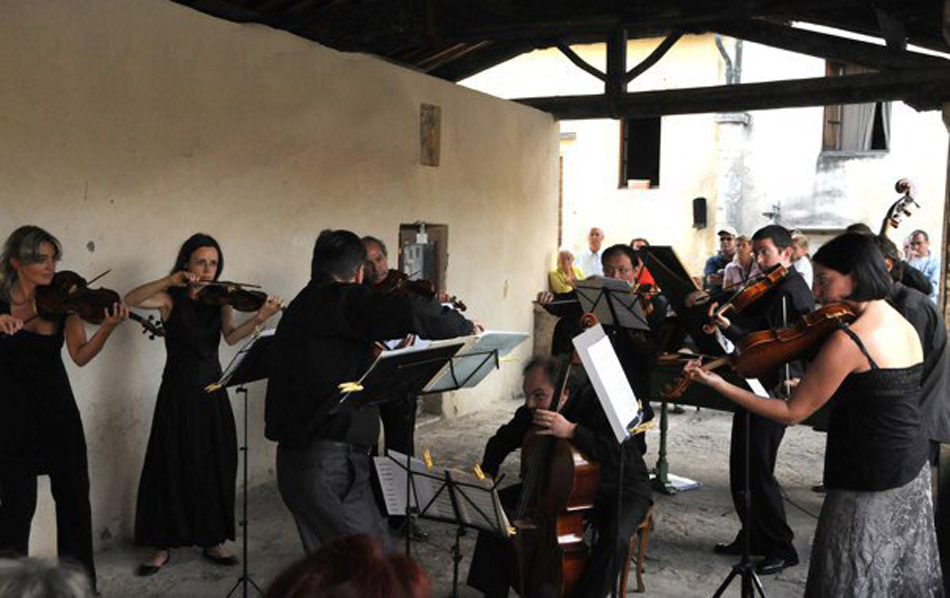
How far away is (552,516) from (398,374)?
0.99m

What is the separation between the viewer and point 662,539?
5.41 m

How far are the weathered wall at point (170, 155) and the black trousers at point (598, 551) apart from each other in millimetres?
2452

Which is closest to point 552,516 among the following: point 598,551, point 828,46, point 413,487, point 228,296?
point 598,551

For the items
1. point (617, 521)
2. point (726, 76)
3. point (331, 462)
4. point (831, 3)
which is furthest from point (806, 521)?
point (726, 76)

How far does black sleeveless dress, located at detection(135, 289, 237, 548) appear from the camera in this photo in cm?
478

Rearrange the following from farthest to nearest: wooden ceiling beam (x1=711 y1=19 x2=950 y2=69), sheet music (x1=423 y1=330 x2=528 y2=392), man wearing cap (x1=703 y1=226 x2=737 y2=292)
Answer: man wearing cap (x1=703 y1=226 x2=737 y2=292), wooden ceiling beam (x1=711 y1=19 x2=950 y2=69), sheet music (x1=423 y1=330 x2=528 y2=392)

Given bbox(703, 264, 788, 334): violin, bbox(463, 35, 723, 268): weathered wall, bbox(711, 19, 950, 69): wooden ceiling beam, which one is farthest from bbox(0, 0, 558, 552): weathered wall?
bbox(463, 35, 723, 268): weathered wall

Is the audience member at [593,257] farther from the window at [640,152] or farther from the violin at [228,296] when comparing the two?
the violin at [228,296]

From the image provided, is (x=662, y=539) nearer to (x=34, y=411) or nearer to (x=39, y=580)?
(x=34, y=411)

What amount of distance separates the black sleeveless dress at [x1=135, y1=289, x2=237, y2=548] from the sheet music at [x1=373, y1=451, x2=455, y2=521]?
1296mm

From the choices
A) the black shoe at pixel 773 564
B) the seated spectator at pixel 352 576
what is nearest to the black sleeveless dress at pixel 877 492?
the black shoe at pixel 773 564

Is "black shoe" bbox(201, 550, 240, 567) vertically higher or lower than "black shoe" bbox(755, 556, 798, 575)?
lower

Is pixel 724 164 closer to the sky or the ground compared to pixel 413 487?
closer to the sky

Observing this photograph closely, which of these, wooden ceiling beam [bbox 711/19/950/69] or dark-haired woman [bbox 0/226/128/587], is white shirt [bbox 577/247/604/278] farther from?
dark-haired woman [bbox 0/226/128/587]
